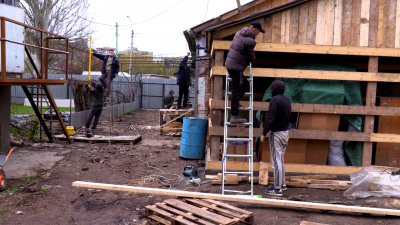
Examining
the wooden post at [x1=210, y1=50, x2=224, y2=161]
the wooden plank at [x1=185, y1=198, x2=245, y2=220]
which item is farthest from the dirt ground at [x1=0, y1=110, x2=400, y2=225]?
the wooden post at [x1=210, y1=50, x2=224, y2=161]

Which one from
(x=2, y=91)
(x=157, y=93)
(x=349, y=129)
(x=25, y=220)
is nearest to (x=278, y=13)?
(x=349, y=129)

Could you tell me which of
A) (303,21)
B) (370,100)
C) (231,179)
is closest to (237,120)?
(231,179)

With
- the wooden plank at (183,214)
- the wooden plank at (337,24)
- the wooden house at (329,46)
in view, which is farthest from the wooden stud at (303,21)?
the wooden plank at (183,214)

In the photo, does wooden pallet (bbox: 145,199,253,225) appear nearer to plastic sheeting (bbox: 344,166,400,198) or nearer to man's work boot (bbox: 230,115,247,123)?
man's work boot (bbox: 230,115,247,123)

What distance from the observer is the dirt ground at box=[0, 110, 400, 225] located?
5.08 meters

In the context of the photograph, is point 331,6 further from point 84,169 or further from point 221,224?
point 84,169

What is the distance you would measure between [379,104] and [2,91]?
8.73 meters

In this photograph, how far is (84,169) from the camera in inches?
303

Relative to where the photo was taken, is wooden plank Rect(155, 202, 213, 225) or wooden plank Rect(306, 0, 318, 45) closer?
wooden plank Rect(155, 202, 213, 225)

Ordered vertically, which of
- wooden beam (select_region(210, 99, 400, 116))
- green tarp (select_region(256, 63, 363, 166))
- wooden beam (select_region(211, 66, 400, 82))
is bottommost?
wooden beam (select_region(210, 99, 400, 116))

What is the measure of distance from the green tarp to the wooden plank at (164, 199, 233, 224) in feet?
10.4

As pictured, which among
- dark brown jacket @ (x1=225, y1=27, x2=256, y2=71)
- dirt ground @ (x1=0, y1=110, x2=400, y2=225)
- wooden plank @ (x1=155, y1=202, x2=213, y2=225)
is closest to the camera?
wooden plank @ (x1=155, y1=202, x2=213, y2=225)

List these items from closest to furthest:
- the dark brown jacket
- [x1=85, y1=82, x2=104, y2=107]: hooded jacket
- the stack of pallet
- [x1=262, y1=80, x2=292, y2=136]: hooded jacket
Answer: [x1=262, y1=80, x2=292, y2=136]: hooded jacket → the dark brown jacket → the stack of pallet → [x1=85, y1=82, x2=104, y2=107]: hooded jacket

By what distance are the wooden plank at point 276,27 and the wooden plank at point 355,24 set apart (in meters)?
1.44
